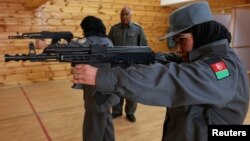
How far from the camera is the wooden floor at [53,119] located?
9.39 feet

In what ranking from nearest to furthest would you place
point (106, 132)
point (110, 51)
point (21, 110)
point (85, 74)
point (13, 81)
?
point (85, 74)
point (110, 51)
point (106, 132)
point (21, 110)
point (13, 81)

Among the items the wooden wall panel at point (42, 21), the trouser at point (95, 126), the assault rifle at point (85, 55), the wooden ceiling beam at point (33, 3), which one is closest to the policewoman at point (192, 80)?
the assault rifle at point (85, 55)

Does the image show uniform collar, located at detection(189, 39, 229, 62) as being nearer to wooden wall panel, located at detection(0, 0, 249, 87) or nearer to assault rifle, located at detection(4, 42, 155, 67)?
assault rifle, located at detection(4, 42, 155, 67)

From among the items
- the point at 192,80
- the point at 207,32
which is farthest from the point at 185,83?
the point at 207,32

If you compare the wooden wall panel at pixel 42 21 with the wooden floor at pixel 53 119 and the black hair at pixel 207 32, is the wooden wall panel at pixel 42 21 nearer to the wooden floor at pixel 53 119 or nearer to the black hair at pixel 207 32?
the wooden floor at pixel 53 119

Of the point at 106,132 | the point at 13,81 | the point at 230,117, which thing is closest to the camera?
the point at 230,117

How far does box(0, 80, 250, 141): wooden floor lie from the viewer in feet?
9.39

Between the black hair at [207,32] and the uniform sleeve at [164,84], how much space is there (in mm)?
170

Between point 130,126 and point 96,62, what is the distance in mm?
2268

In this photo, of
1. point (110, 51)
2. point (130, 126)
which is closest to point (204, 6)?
point (110, 51)

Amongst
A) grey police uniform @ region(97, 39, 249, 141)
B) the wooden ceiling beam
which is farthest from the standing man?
grey police uniform @ region(97, 39, 249, 141)

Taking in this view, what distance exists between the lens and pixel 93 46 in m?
1.01

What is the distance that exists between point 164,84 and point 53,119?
9.48ft

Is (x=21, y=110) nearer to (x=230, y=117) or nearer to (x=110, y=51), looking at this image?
(x=110, y=51)
